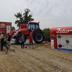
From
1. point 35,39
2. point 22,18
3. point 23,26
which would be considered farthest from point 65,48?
point 22,18

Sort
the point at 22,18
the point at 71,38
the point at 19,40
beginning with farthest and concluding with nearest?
the point at 22,18
the point at 19,40
the point at 71,38

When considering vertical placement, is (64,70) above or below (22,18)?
below

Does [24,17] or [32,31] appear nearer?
[32,31]

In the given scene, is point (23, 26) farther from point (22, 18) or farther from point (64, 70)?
point (22, 18)

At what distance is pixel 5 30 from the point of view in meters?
32.8

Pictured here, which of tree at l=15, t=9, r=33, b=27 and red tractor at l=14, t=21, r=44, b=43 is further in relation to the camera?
tree at l=15, t=9, r=33, b=27

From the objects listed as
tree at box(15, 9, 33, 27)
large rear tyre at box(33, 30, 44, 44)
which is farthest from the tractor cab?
tree at box(15, 9, 33, 27)

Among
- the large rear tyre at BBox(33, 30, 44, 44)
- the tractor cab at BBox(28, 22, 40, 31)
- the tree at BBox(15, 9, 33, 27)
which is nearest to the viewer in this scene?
the large rear tyre at BBox(33, 30, 44, 44)

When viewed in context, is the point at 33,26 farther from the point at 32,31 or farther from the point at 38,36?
the point at 38,36

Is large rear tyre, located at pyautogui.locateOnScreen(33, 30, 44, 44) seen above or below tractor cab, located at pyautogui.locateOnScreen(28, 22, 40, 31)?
below

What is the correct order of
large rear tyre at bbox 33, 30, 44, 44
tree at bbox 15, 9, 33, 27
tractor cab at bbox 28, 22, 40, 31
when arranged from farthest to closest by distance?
tree at bbox 15, 9, 33, 27 < tractor cab at bbox 28, 22, 40, 31 < large rear tyre at bbox 33, 30, 44, 44

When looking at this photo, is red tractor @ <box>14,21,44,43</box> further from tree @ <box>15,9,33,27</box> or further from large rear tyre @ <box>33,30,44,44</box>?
tree @ <box>15,9,33,27</box>

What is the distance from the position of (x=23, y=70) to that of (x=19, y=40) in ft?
55.1

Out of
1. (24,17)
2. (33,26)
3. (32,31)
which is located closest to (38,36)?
(32,31)
